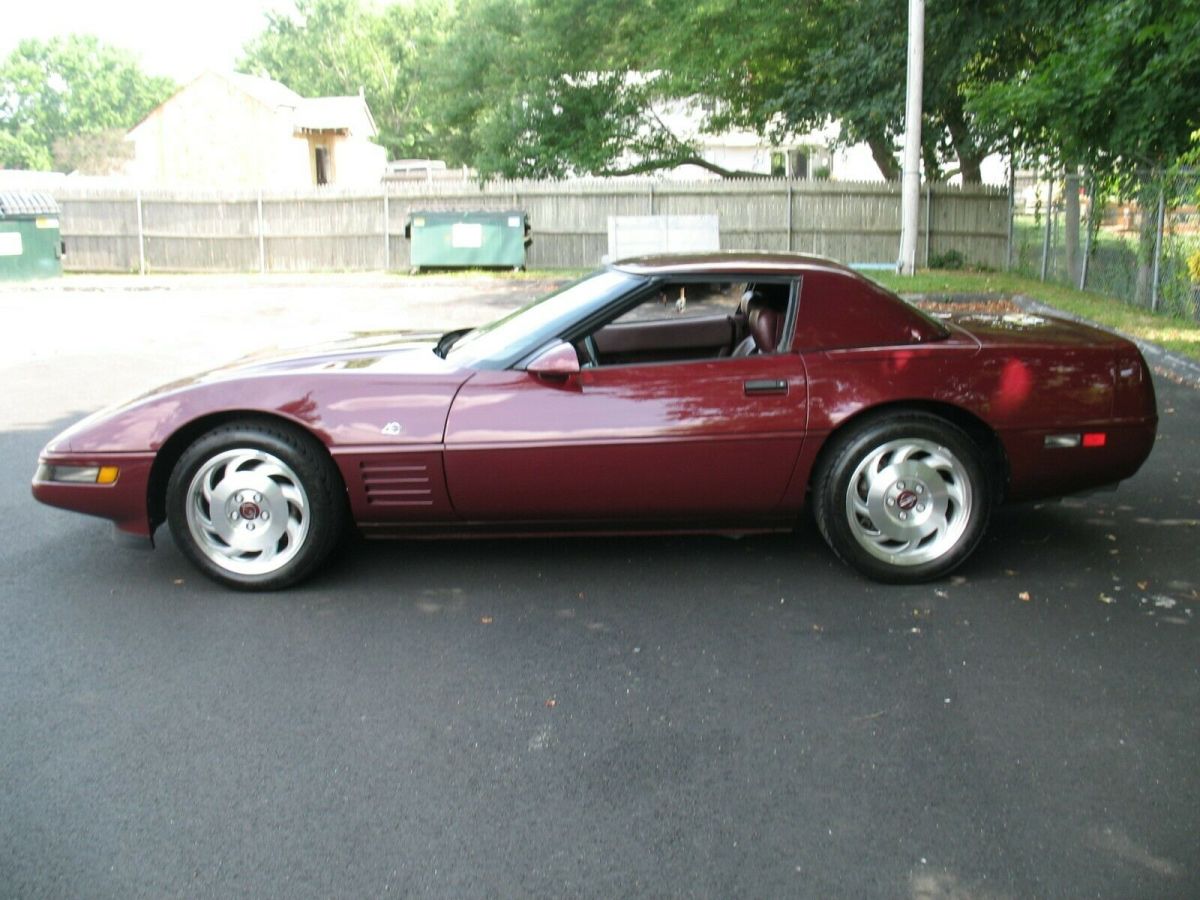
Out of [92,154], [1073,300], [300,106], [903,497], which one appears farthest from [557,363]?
[92,154]

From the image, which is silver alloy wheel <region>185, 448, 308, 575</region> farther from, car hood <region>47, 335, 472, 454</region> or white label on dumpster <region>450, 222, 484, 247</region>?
white label on dumpster <region>450, 222, 484, 247</region>

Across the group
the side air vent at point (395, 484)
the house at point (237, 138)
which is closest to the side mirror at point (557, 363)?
the side air vent at point (395, 484)

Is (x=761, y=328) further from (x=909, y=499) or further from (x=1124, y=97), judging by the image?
(x=1124, y=97)

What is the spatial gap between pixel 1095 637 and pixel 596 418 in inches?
80.2

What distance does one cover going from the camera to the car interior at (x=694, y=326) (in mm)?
5105

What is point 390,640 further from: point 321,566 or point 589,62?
point 589,62

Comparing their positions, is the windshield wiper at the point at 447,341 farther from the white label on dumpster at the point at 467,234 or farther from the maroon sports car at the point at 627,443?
the white label on dumpster at the point at 467,234

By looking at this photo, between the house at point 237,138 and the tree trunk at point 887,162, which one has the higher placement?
the house at point 237,138

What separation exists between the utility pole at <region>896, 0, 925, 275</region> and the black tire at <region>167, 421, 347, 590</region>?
1568cm

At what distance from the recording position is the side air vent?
15.9 ft

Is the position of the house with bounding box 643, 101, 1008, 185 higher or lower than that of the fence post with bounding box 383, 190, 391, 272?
higher

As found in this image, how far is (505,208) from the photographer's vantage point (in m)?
24.5

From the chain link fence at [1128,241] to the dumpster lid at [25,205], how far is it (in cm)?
1773

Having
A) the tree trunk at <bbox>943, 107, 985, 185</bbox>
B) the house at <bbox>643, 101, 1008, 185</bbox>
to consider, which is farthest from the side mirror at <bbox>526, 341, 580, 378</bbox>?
the house at <bbox>643, 101, 1008, 185</bbox>
